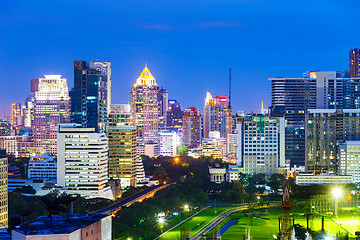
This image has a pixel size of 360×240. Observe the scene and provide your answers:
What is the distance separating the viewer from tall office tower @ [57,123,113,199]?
48375 millimetres

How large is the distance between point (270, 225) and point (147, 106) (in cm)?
7216

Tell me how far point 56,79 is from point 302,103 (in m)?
37.0

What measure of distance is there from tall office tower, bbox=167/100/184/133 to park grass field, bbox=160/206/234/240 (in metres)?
72.1

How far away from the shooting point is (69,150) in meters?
48.9

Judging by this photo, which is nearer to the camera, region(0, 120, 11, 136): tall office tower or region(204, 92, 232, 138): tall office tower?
region(0, 120, 11, 136): tall office tower

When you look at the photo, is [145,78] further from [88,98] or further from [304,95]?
[88,98]

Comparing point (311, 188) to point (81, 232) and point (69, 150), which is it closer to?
point (69, 150)

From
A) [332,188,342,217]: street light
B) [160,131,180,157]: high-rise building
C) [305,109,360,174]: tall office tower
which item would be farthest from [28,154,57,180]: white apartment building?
[160,131,180,157]: high-rise building

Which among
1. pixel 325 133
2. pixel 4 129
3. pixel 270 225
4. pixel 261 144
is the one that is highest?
pixel 4 129

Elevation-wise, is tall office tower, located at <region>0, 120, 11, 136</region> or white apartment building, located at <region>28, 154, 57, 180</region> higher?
tall office tower, located at <region>0, 120, 11, 136</region>

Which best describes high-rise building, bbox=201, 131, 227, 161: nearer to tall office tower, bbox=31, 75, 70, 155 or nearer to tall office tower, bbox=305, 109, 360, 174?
tall office tower, bbox=31, 75, 70, 155

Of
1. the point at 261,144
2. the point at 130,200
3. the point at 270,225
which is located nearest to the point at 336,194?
the point at 270,225

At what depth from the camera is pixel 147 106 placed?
112 meters

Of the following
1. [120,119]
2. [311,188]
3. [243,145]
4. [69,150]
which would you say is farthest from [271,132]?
[69,150]
